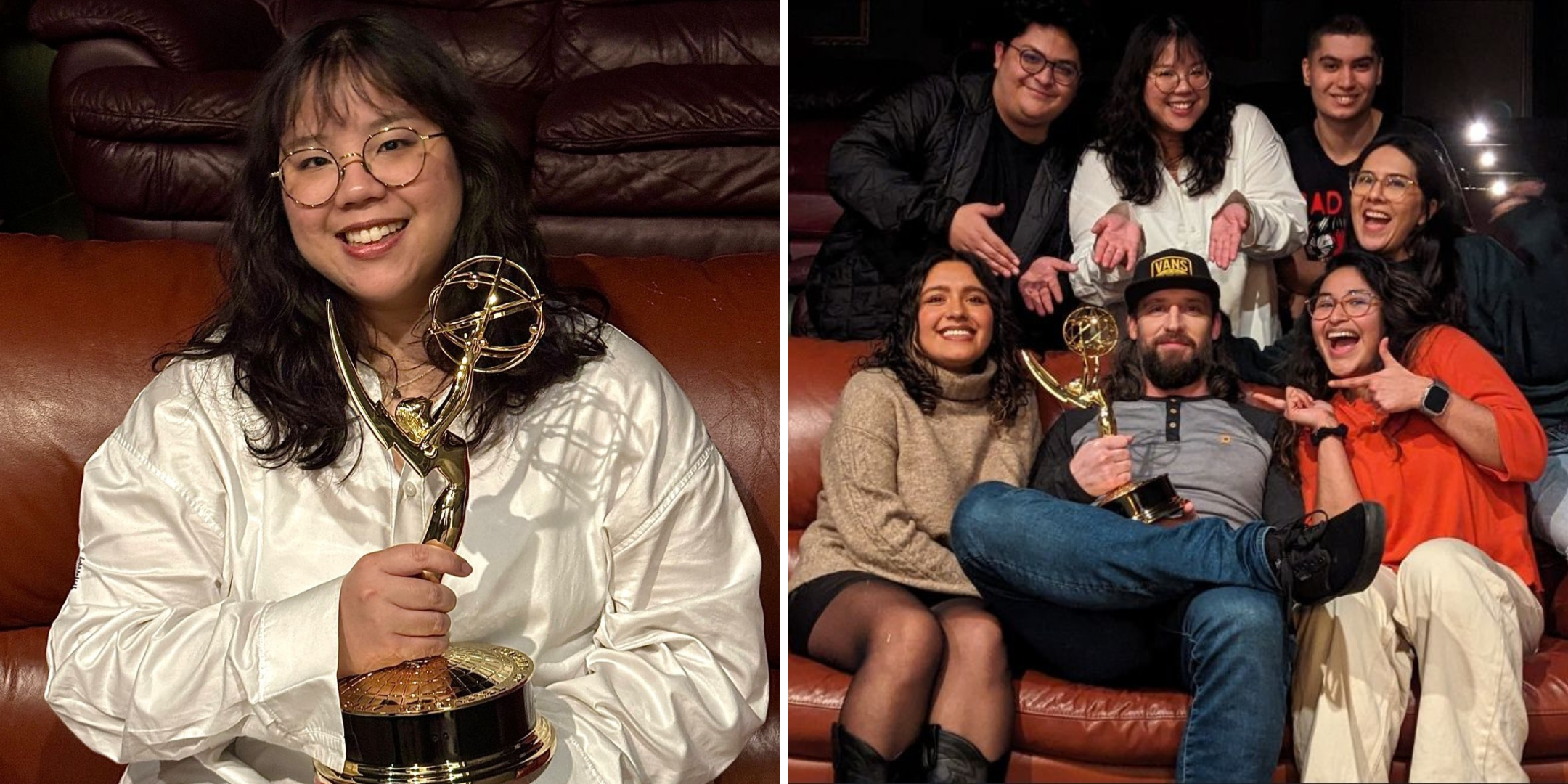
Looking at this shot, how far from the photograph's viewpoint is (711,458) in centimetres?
138

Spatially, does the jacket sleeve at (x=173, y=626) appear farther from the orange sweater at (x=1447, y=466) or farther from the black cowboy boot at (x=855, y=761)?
the orange sweater at (x=1447, y=466)

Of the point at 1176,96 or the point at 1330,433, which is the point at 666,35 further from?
the point at 1330,433

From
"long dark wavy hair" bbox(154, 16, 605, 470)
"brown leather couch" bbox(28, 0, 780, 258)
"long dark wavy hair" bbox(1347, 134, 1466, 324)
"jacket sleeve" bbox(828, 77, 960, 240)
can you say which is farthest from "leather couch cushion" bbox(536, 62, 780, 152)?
"long dark wavy hair" bbox(1347, 134, 1466, 324)

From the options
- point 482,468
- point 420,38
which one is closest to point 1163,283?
point 482,468

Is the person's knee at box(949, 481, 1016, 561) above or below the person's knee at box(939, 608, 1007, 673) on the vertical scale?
above

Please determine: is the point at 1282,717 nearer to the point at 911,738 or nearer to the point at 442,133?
the point at 911,738

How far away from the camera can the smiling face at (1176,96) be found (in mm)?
1081

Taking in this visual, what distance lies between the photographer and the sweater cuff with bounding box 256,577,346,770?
1.18 m

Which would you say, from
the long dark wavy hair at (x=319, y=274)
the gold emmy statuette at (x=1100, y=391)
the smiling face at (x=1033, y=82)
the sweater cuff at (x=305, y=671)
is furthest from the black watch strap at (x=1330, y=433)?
the sweater cuff at (x=305, y=671)

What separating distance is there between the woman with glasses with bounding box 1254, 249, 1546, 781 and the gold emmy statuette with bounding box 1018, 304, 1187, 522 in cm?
9

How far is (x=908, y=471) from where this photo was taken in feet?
3.64

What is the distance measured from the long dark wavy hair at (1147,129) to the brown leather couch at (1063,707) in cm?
15

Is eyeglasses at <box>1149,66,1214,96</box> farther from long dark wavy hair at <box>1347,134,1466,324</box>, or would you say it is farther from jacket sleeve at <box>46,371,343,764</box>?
jacket sleeve at <box>46,371,343,764</box>

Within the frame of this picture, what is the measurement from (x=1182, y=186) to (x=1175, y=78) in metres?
0.08
